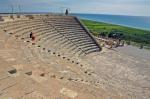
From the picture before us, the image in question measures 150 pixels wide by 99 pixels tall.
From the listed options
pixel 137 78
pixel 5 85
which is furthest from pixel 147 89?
pixel 5 85

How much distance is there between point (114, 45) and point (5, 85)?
1009 inches

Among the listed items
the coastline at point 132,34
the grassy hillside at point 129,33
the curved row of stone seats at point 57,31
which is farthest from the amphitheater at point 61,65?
the grassy hillside at point 129,33

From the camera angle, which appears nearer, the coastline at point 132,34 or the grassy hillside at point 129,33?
the coastline at point 132,34

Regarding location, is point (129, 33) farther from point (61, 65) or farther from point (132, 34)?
point (61, 65)

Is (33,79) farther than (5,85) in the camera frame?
Yes

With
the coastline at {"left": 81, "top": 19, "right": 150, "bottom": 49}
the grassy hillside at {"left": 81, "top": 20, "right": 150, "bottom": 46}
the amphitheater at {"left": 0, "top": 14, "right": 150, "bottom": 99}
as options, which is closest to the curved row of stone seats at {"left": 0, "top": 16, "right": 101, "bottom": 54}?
the amphitheater at {"left": 0, "top": 14, "right": 150, "bottom": 99}

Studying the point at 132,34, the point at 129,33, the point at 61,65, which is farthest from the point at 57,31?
the point at 129,33

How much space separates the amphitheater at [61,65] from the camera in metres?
8.62

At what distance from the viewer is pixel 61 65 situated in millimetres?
13812

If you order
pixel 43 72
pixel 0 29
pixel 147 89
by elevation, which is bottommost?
pixel 147 89

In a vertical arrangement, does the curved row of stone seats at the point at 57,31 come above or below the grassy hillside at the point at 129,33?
above

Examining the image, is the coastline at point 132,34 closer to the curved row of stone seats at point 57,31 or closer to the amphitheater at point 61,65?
the curved row of stone seats at point 57,31

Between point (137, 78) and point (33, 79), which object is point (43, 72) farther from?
point (137, 78)

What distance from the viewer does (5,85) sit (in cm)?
798
